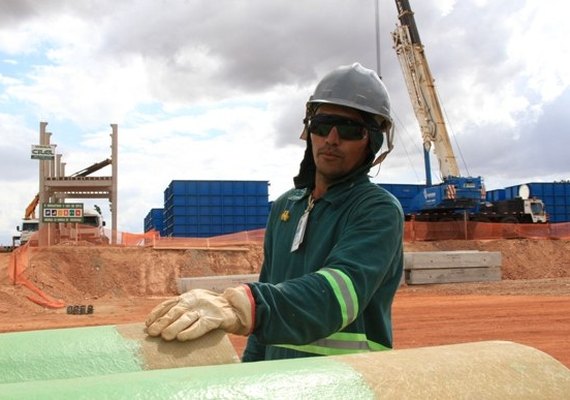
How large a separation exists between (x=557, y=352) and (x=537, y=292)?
9304 millimetres

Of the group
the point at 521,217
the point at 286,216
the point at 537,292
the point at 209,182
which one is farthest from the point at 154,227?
the point at 286,216

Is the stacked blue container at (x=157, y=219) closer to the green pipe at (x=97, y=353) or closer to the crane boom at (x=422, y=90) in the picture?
the crane boom at (x=422, y=90)

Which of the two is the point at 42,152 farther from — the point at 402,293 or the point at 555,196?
the point at 555,196

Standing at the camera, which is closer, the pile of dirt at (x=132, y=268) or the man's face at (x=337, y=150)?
the man's face at (x=337, y=150)

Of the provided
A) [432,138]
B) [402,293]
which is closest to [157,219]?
[432,138]

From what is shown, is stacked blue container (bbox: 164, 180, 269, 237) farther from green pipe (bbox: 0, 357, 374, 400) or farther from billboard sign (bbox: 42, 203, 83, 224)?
green pipe (bbox: 0, 357, 374, 400)

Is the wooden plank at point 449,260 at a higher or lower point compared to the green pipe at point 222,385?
lower

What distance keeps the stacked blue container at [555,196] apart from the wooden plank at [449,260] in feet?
62.6

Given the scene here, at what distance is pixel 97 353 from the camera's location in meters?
1.87

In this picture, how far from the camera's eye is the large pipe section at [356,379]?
1.23 meters

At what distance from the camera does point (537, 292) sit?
1697 centimetres

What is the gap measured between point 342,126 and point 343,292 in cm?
65

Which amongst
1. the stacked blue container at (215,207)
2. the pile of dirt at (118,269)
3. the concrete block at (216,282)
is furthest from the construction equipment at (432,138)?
the concrete block at (216,282)

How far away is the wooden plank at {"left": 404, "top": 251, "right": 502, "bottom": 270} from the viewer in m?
19.6
